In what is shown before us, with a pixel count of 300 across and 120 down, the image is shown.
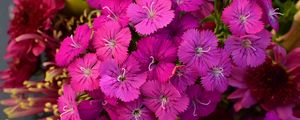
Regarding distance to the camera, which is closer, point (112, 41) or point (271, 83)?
point (112, 41)

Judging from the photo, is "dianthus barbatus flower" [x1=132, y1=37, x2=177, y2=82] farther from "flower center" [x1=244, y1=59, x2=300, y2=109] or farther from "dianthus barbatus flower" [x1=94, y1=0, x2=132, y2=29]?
"flower center" [x1=244, y1=59, x2=300, y2=109]

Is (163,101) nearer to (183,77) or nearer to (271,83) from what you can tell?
(183,77)

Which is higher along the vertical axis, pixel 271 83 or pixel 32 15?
pixel 32 15

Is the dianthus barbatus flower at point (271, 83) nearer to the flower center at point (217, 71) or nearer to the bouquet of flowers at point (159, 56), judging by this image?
the bouquet of flowers at point (159, 56)

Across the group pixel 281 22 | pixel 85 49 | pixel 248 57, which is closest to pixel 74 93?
pixel 85 49

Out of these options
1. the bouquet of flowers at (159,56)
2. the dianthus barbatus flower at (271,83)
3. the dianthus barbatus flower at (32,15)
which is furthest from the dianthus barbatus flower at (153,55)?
the dianthus barbatus flower at (32,15)

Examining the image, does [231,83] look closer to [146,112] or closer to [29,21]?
[146,112]

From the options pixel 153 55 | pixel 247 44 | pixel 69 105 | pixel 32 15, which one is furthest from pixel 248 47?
pixel 32 15
